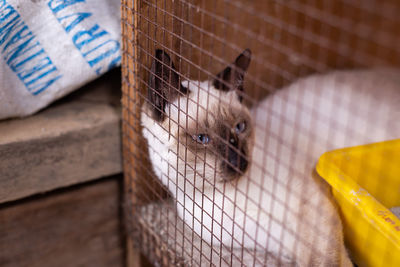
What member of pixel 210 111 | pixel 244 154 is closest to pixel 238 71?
pixel 210 111

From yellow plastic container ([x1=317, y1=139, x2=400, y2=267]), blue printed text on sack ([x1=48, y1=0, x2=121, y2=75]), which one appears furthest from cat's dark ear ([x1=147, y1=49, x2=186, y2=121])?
yellow plastic container ([x1=317, y1=139, x2=400, y2=267])

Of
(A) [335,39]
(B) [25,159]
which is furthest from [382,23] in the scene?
(B) [25,159]

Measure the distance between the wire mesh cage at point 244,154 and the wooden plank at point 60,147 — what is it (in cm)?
13

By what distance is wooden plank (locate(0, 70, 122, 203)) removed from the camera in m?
1.71

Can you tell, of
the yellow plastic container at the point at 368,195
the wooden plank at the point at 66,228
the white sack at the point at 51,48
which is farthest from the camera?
the wooden plank at the point at 66,228

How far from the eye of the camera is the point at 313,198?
1432 millimetres

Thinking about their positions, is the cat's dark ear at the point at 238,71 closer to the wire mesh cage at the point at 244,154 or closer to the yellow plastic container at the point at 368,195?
the wire mesh cage at the point at 244,154

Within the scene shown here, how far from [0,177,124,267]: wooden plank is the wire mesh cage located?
0.74 ft

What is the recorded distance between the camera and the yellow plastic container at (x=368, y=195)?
4.02 feet

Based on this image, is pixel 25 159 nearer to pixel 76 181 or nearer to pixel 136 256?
pixel 76 181

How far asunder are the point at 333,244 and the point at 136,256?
42.8 inches

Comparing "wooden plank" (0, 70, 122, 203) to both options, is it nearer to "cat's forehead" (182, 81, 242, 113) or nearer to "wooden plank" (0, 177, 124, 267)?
"wooden plank" (0, 177, 124, 267)

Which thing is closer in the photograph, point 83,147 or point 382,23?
point 83,147

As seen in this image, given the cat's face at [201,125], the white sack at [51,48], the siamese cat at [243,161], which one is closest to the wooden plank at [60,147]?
the white sack at [51,48]
